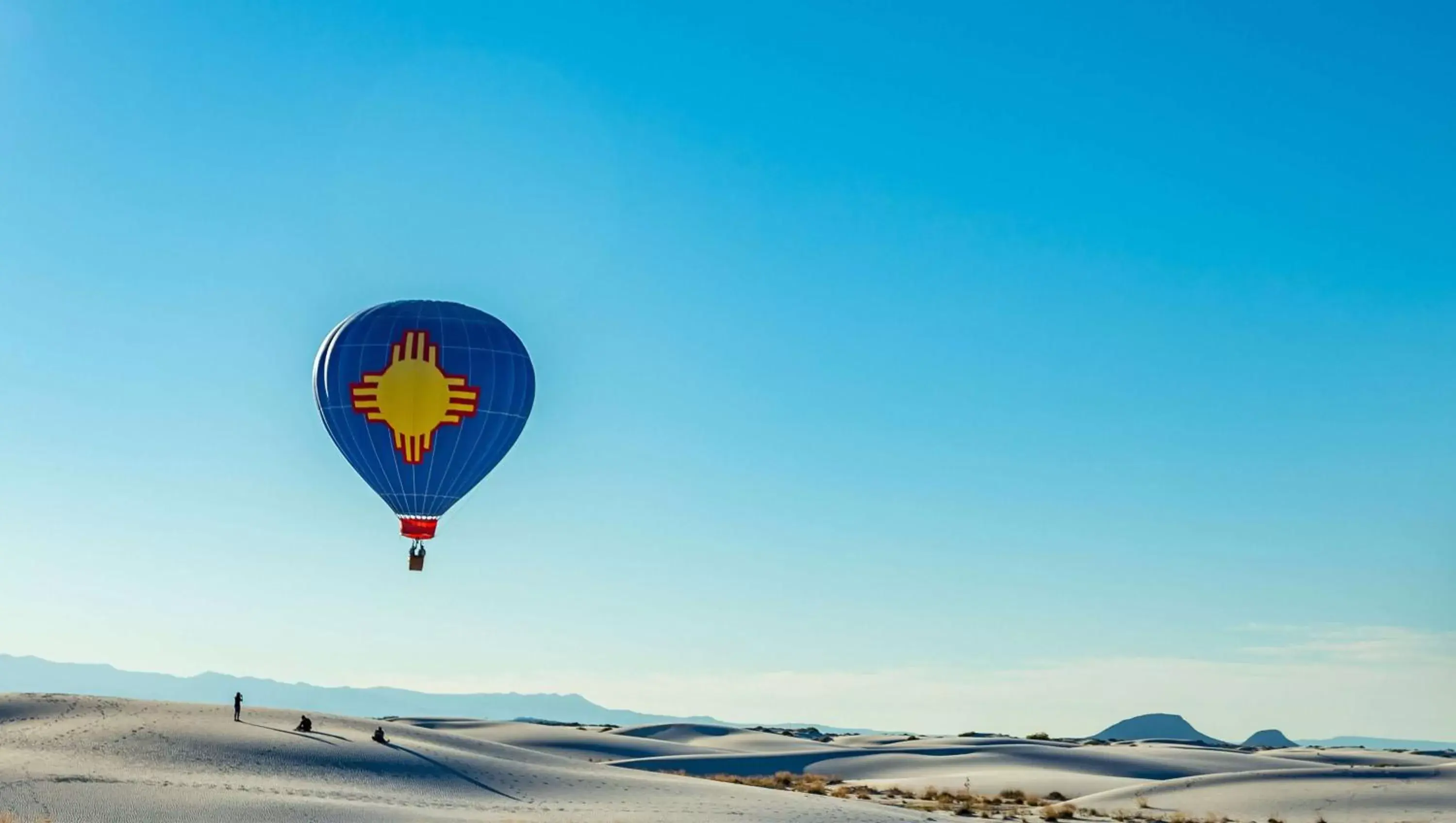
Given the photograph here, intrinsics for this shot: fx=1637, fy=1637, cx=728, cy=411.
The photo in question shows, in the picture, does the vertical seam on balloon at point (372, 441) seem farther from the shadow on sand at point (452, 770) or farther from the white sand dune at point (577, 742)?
the white sand dune at point (577, 742)

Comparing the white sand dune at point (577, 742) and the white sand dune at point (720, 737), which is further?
the white sand dune at point (720, 737)

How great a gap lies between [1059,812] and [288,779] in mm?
20559

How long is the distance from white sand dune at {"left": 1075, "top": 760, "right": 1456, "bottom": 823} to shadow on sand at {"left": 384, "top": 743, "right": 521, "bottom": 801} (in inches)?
697

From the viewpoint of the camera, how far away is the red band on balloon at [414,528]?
49625 millimetres

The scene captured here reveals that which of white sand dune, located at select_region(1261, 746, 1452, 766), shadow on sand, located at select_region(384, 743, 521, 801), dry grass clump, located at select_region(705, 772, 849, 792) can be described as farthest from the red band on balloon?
white sand dune, located at select_region(1261, 746, 1452, 766)

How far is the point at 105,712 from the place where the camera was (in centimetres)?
4950

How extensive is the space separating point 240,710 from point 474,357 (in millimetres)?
13807

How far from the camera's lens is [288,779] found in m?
41.0

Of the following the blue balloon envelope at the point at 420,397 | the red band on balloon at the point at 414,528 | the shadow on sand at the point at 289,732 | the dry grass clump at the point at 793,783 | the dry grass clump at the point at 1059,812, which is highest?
the blue balloon envelope at the point at 420,397

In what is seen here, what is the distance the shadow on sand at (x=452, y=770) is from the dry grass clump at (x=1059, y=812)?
13968mm

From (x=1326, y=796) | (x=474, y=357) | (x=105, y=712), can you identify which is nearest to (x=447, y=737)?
(x=105, y=712)

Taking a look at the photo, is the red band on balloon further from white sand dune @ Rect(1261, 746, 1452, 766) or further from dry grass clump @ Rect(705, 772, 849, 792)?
white sand dune @ Rect(1261, 746, 1452, 766)

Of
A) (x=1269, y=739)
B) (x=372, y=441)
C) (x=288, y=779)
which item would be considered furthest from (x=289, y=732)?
(x=1269, y=739)

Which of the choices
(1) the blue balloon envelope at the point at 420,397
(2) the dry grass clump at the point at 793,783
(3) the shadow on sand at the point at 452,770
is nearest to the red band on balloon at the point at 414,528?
(1) the blue balloon envelope at the point at 420,397
